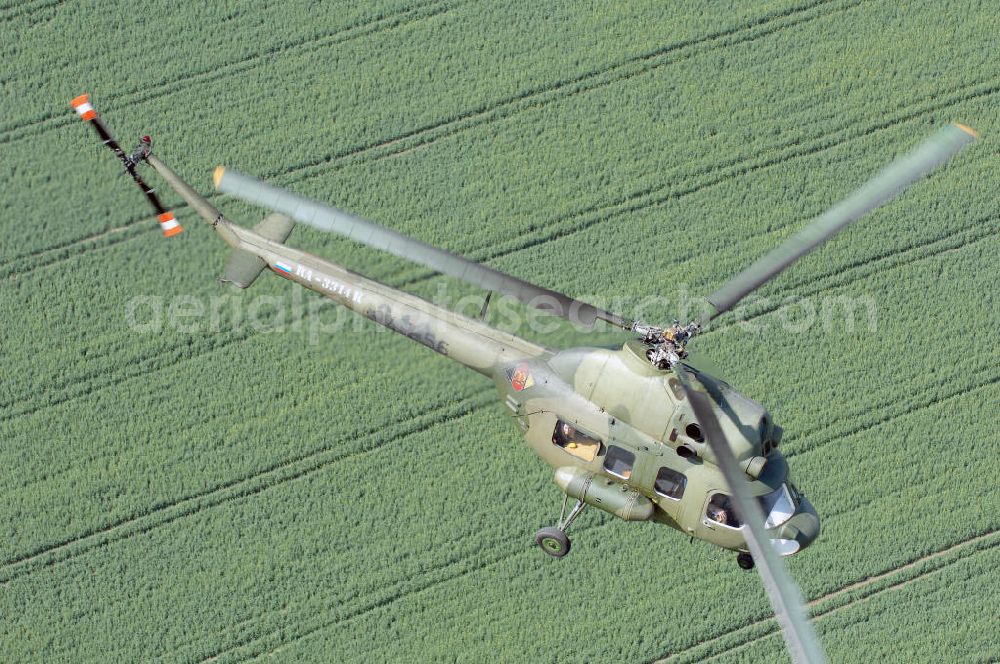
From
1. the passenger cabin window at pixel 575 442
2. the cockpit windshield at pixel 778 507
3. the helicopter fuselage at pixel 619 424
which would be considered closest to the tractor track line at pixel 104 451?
the helicopter fuselage at pixel 619 424

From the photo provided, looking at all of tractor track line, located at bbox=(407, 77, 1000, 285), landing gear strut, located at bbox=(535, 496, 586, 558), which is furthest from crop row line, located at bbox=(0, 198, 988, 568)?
landing gear strut, located at bbox=(535, 496, 586, 558)

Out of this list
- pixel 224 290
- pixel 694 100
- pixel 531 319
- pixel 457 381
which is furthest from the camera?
pixel 694 100

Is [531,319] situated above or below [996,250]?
below

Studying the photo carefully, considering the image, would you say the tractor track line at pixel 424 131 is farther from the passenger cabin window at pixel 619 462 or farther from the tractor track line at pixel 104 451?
the passenger cabin window at pixel 619 462

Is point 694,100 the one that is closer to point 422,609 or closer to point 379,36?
point 379,36

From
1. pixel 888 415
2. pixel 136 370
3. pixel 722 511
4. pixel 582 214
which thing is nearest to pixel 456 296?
pixel 582 214

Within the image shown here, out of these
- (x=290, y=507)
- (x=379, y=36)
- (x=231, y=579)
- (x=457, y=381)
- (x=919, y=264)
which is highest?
(x=379, y=36)

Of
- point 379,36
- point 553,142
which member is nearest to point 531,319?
point 553,142
